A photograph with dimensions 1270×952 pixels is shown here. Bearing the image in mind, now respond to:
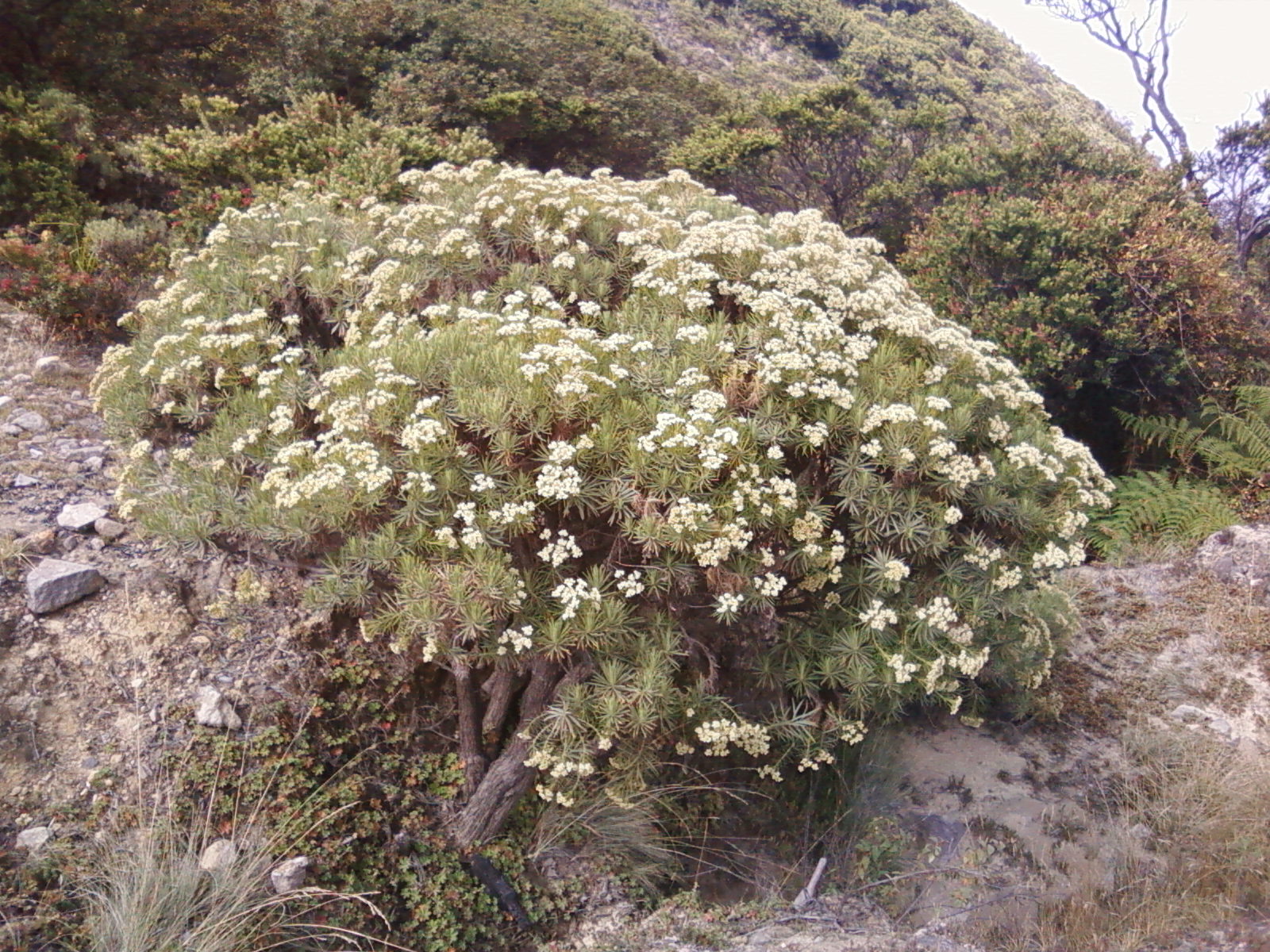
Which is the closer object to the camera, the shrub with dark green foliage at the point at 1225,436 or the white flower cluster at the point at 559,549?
the white flower cluster at the point at 559,549

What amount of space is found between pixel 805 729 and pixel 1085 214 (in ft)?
24.7

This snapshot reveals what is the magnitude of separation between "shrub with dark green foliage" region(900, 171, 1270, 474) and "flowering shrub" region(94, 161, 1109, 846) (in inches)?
179

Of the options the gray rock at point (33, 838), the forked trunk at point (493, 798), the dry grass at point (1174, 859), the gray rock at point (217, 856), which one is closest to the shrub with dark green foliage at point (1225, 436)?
the dry grass at point (1174, 859)

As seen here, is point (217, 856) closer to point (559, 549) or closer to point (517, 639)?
point (517, 639)

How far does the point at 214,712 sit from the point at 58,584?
1.05 meters

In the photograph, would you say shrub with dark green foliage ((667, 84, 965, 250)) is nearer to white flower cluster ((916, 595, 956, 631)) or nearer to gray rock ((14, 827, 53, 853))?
white flower cluster ((916, 595, 956, 631))

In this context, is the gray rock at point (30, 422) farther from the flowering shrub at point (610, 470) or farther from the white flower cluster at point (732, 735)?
the white flower cluster at point (732, 735)

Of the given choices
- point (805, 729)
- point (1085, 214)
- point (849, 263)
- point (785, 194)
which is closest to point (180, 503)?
point (805, 729)

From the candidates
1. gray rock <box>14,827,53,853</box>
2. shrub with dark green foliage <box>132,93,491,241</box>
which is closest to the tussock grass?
gray rock <box>14,827,53,853</box>

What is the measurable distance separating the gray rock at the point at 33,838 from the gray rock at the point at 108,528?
1.68 m

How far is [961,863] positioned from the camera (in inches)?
180

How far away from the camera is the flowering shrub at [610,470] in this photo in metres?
3.25

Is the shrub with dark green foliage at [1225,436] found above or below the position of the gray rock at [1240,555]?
above

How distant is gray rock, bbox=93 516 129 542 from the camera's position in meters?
4.49
